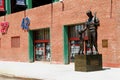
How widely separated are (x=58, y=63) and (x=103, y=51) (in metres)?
6.11

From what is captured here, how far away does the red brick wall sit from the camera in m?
23.0

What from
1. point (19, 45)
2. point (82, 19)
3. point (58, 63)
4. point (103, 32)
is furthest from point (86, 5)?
point (19, 45)

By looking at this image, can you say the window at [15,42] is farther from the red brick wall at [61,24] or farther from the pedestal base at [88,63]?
the pedestal base at [88,63]

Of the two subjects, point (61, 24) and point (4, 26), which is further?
point (4, 26)

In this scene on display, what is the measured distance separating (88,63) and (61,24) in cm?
965

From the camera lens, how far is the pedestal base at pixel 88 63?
1934 cm

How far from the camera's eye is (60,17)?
28.8 m

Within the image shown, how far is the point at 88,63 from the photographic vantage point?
63.6 ft

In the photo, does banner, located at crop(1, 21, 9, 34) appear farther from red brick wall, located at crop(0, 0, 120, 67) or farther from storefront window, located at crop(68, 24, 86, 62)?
storefront window, located at crop(68, 24, 86, 62)

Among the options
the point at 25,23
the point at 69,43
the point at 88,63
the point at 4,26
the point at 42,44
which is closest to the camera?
the point at 88,63

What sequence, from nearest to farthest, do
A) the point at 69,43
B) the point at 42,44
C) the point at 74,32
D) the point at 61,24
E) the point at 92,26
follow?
the point at 92,26 < the point at 74,32 < the point at 69,43 < the point at 61,24 < the point at 42,44

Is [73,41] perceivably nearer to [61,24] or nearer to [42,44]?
[61,24]

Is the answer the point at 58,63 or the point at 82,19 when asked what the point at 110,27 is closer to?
the point at 82,19

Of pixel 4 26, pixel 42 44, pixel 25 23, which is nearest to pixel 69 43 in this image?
pixel 42 44
